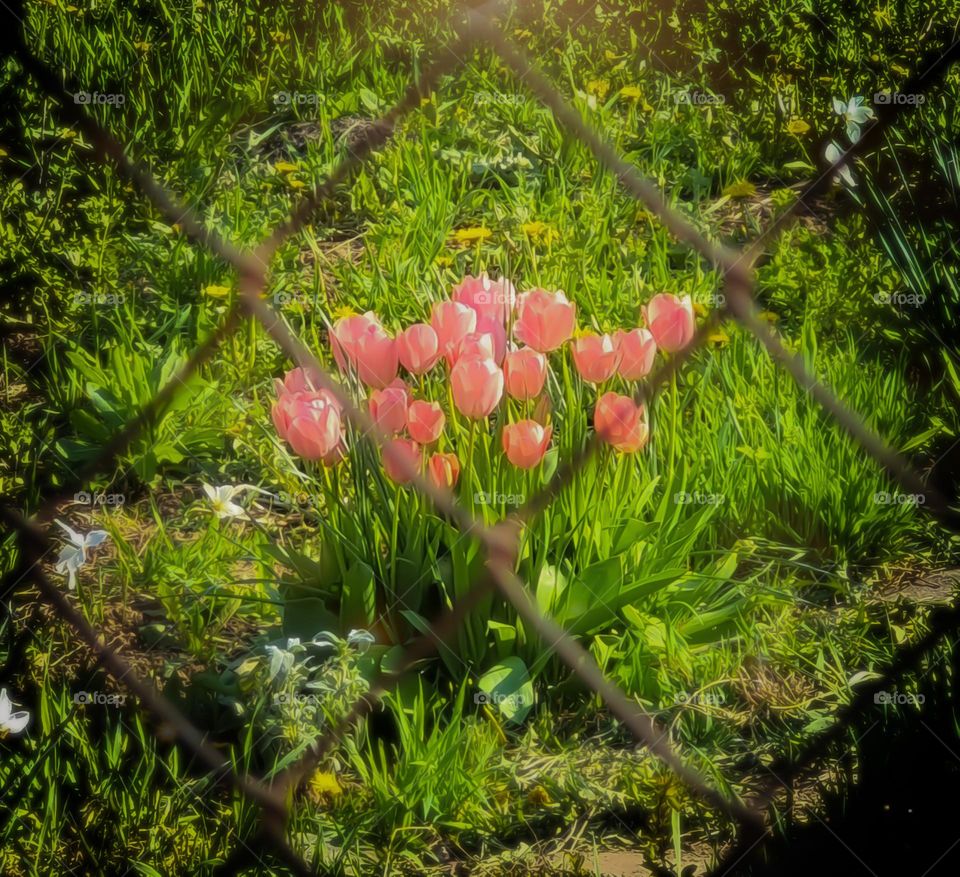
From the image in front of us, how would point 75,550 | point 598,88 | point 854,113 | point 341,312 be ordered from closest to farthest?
point 75,550
point 341,312
point 854,113
point 598,88

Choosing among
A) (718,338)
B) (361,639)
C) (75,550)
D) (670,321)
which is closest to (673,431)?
(670,321)

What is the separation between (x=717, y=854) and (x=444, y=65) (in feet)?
6.34

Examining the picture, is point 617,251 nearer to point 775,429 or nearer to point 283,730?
point 775,429

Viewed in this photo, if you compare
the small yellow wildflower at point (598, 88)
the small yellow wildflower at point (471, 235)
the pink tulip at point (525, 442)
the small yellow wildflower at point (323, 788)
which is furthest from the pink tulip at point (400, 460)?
the small yellow wildflower at point (598, 88)

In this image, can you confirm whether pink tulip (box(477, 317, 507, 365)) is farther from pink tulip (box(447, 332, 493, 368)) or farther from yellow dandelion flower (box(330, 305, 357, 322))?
yellow dandelion flower (box(330, 305, 357, 322))

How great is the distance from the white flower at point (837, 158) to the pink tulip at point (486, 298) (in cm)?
104

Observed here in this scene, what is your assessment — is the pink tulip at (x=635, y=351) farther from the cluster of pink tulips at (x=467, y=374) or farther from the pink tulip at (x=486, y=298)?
the pink tulip at (x=486, y=298)

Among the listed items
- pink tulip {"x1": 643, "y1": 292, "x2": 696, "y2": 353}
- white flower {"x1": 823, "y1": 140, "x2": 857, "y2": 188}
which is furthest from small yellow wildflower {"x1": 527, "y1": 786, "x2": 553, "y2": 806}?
white flower {"x1": 823, "y1": 140, "x2": 857, "y2": 188}

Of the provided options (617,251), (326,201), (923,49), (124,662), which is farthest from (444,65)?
(124,662)

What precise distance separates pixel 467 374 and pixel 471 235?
0.82m

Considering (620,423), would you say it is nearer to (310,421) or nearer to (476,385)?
(476,385)

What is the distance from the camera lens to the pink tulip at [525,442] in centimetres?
149

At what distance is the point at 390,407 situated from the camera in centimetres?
149

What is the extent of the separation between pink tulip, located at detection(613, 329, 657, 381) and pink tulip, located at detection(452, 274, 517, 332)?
16 centimetres
